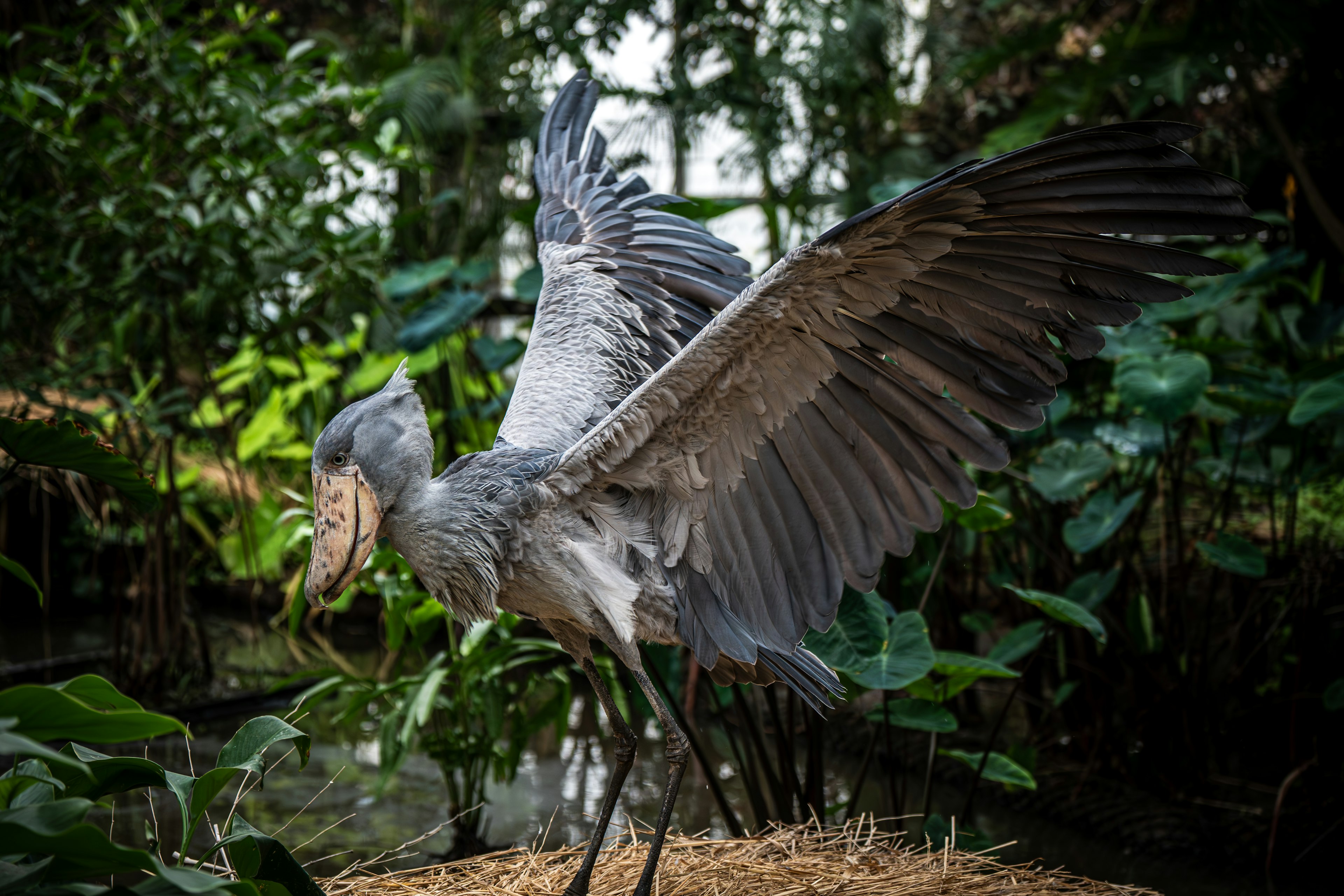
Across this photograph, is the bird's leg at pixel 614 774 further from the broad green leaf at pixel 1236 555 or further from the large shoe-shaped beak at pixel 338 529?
the broad green leaf at pixel 1236 555

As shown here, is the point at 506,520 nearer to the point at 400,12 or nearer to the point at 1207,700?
the point at 1207,700

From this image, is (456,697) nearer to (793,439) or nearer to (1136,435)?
(793,439)

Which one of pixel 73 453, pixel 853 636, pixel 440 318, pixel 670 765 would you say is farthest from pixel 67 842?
pixel 440 318

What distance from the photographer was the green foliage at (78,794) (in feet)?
3.09

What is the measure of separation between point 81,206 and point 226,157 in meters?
0.69

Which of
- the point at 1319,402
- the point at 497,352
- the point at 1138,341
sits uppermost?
the point at 497,352

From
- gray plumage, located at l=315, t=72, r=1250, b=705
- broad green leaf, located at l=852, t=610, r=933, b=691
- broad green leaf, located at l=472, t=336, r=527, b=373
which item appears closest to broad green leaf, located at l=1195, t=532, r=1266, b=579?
broad green leaf, located at l=852, t=610, r=933, b=691

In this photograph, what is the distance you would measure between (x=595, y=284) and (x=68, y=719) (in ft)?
5.02

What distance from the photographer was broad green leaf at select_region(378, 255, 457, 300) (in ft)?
11.3

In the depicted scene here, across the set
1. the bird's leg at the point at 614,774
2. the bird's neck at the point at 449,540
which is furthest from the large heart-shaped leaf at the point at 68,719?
the bird's leg at the point at 614,774

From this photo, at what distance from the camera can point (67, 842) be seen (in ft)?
3.12

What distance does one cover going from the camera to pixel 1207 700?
296 cm

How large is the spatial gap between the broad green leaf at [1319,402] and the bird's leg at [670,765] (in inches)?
72.6

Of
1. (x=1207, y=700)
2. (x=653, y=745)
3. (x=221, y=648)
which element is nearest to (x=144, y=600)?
(x=221, y=648)
